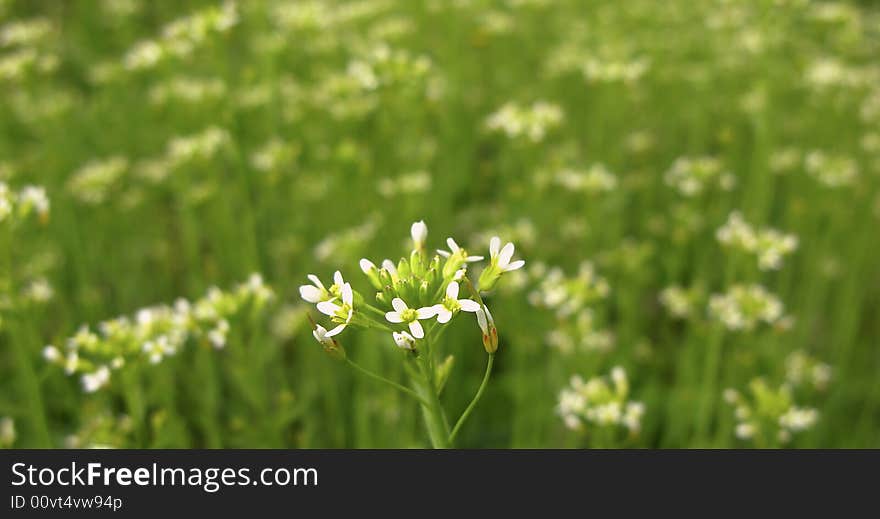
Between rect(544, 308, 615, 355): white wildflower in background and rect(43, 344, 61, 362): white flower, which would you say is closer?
rect(43, 344, 61, 362): white flower

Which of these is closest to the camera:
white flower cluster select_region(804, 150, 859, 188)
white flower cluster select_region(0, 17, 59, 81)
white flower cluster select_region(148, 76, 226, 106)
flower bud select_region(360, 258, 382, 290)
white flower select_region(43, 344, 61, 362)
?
flower bud select_region(360, 258, 382, 290)

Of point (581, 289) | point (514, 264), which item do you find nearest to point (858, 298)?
point (581, 289)

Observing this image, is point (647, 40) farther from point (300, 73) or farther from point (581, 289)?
point (581, 289)

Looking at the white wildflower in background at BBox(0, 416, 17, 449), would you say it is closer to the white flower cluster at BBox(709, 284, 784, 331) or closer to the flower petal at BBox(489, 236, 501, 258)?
the flower petal at BBox(489, 236, 501, 258)

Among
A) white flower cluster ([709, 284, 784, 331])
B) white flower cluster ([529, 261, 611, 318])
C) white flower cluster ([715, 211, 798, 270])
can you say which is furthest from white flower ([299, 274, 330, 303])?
white flower cluster ([715, 211, 798, 270])

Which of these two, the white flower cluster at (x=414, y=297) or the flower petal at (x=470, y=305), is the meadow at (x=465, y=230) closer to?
the white flower cluster at (x=414, y=297)

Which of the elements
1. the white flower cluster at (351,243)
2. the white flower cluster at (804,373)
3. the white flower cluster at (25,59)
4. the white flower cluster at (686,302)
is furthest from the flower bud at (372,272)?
the white flower cluster at (25,59)
